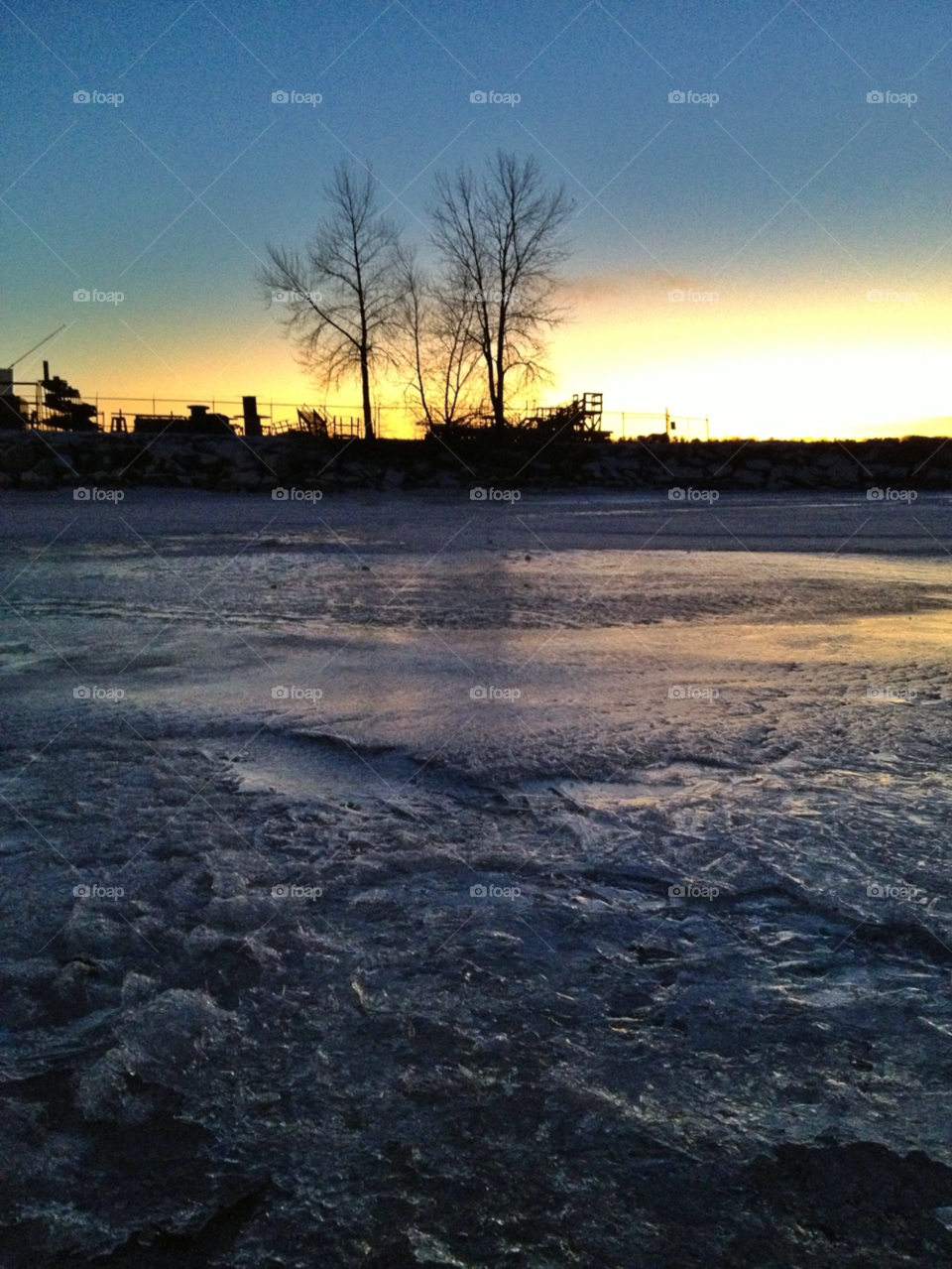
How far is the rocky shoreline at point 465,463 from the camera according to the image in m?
26.8

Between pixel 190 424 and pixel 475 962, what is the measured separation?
36.4 meters

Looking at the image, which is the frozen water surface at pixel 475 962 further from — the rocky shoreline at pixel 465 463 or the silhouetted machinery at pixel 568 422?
the silhouetted machinery at pixel 568 422

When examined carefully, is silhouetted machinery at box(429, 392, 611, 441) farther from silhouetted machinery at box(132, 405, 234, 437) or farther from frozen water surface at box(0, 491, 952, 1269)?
frozen water surface at box(0, 491, 952, 1269)

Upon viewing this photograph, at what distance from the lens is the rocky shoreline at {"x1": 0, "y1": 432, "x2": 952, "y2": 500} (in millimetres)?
26844

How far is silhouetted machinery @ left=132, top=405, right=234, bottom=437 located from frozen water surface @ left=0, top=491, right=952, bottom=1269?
105 feet

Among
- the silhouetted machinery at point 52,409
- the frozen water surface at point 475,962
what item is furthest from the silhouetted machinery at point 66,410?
the frozen water surface at point 475,962

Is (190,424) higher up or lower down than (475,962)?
higher up

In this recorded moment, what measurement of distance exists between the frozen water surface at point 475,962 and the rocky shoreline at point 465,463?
67.3 feet

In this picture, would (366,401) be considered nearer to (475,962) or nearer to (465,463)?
(465,463)

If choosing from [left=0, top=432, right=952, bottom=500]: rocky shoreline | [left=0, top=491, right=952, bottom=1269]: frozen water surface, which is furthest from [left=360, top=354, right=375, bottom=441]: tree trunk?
[left=0, top=491, right=952, bottom=1269]: frozen water surface

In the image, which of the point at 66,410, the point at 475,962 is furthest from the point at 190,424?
the point at 475,962

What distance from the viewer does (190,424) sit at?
36.0 m

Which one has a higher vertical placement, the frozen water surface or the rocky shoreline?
the rocky shoreline

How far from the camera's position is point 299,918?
7.91 feet
